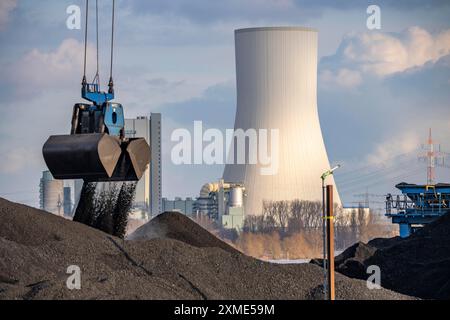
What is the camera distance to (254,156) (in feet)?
244

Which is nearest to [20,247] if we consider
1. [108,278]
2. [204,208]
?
[108,278]

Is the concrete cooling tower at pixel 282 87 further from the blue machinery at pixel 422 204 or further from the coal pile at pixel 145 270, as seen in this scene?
the coal pile at pixel 145 270

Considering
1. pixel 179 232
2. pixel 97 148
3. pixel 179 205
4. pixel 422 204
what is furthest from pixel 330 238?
pixel 179 205

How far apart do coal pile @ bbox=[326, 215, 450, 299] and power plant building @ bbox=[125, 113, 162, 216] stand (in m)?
63.8

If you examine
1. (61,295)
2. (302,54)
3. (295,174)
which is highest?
(302,54)

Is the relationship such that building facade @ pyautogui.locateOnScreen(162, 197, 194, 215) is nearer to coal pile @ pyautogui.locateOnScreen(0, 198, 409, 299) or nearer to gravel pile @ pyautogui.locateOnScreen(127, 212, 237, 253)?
gravel pile @ pyautogui.locateOnScreen(127, 212, 237, 253)

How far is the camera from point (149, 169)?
340 feet

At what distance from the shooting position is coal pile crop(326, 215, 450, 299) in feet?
93.5

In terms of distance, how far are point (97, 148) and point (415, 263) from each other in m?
9.92

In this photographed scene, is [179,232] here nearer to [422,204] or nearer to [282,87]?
[422,204]

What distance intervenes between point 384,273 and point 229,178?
47127 mm

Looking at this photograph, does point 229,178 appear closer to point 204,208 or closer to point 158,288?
point 204,208

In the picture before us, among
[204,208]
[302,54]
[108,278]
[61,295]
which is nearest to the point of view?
[61,295]
